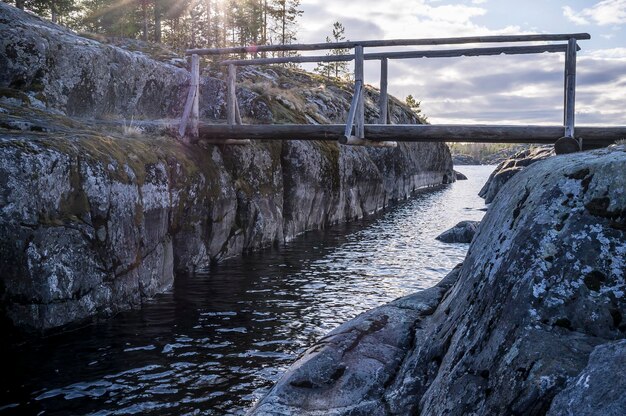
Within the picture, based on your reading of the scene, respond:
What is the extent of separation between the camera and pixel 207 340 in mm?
11266

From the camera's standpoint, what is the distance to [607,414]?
3094 mm

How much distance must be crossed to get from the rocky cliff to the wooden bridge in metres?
2.24

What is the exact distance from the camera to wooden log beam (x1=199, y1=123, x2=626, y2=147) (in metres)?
13.2

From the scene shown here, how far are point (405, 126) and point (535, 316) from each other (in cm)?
1184

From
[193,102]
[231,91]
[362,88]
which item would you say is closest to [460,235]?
[362,88]

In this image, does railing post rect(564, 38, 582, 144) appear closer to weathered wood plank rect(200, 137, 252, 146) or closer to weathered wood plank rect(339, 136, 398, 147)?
weathered wood plank rect(339, 136, 398, 147)

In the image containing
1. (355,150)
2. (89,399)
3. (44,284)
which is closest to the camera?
(89,399)

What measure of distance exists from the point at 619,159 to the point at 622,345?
6.73ft

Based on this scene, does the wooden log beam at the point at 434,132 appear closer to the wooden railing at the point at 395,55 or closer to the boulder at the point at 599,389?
the wooden railing at the point at 395,55

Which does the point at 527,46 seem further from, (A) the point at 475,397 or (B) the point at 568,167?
(A) the point at 475,397

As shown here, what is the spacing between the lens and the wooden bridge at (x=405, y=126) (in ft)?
41.3

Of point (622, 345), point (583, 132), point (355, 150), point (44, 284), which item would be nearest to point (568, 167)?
point (622, 345)

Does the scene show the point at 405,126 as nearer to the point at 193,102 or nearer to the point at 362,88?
the point at 362,88

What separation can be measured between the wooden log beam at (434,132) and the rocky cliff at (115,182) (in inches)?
96.1
